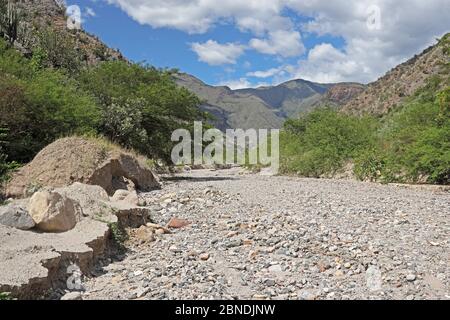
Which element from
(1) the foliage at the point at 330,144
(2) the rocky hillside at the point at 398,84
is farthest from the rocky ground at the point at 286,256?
(2) the rocky hillside at the point at 398,84

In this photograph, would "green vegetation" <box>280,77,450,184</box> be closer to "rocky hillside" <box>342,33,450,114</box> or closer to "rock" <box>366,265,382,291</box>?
"rock" <box>366,265,382,291</box>

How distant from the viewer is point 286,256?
7.56m

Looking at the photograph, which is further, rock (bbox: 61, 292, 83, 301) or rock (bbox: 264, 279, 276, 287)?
rock (bbox: 264, 279, 276, 287)

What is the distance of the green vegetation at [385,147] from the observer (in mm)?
21422

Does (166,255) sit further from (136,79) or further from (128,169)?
(136,79)

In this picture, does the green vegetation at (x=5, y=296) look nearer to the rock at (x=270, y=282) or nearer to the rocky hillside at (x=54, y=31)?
the rock at (x=270, y=282)

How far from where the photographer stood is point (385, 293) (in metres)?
5.89

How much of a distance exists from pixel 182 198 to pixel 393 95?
206 ft

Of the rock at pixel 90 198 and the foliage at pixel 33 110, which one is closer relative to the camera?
the rock at pixel 90 198

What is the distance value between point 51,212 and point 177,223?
3.13 m

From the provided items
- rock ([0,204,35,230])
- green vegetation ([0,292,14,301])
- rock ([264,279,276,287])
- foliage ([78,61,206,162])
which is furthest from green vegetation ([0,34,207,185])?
rock ([264,279,276,287])

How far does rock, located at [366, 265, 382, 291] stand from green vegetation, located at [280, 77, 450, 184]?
15.8 metres

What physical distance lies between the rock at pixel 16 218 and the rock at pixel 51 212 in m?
0.18

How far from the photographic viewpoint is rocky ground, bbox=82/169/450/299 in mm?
6078
